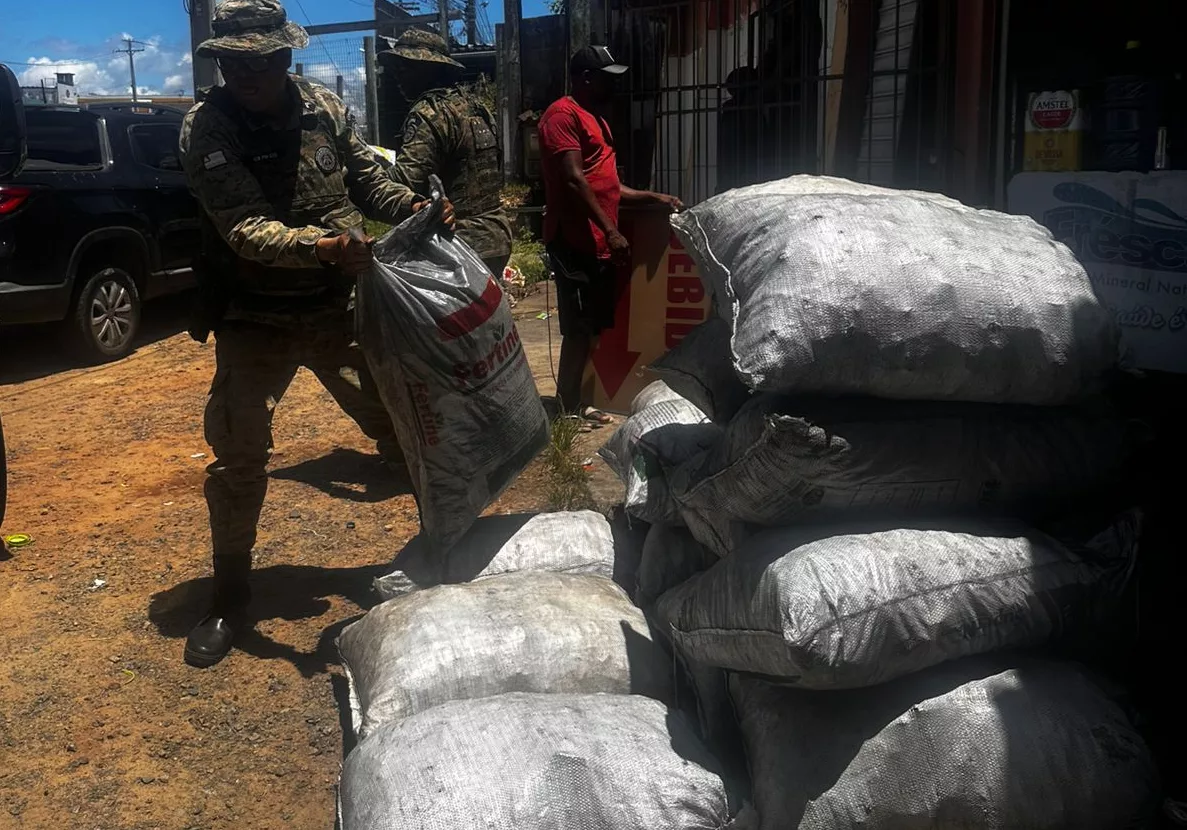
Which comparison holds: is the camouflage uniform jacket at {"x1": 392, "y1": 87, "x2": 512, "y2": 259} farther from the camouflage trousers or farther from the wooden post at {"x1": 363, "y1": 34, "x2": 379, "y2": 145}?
the wooden post at {"x1": 363, "y1": 34, "x2": 379, "y2": 145}

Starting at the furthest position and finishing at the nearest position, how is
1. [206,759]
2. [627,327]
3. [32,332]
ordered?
[32,332], [627,327], [206,759]

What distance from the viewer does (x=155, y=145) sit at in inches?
→ 335

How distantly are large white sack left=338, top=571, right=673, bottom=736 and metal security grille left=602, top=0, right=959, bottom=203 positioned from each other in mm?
2289

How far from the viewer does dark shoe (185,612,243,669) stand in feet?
10.5

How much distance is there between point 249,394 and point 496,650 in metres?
1.26

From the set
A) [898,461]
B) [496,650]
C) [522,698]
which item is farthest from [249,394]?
[898,461]

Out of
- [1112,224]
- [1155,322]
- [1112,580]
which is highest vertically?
[1112,224]

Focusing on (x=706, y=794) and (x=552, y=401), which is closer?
(x=706, y=794)

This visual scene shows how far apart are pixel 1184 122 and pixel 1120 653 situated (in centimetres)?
174

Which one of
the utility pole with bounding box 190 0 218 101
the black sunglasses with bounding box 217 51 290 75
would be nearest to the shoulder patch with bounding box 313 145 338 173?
the black sunglasses with bounding box 217 51 290 75

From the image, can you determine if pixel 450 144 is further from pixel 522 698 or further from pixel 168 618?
pixel 522 698

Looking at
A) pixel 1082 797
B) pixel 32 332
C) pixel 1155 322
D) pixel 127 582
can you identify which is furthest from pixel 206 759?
pixel 32 332

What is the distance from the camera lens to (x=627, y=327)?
18.0 ft

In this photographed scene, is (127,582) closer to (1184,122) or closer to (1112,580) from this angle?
(1112,580)
